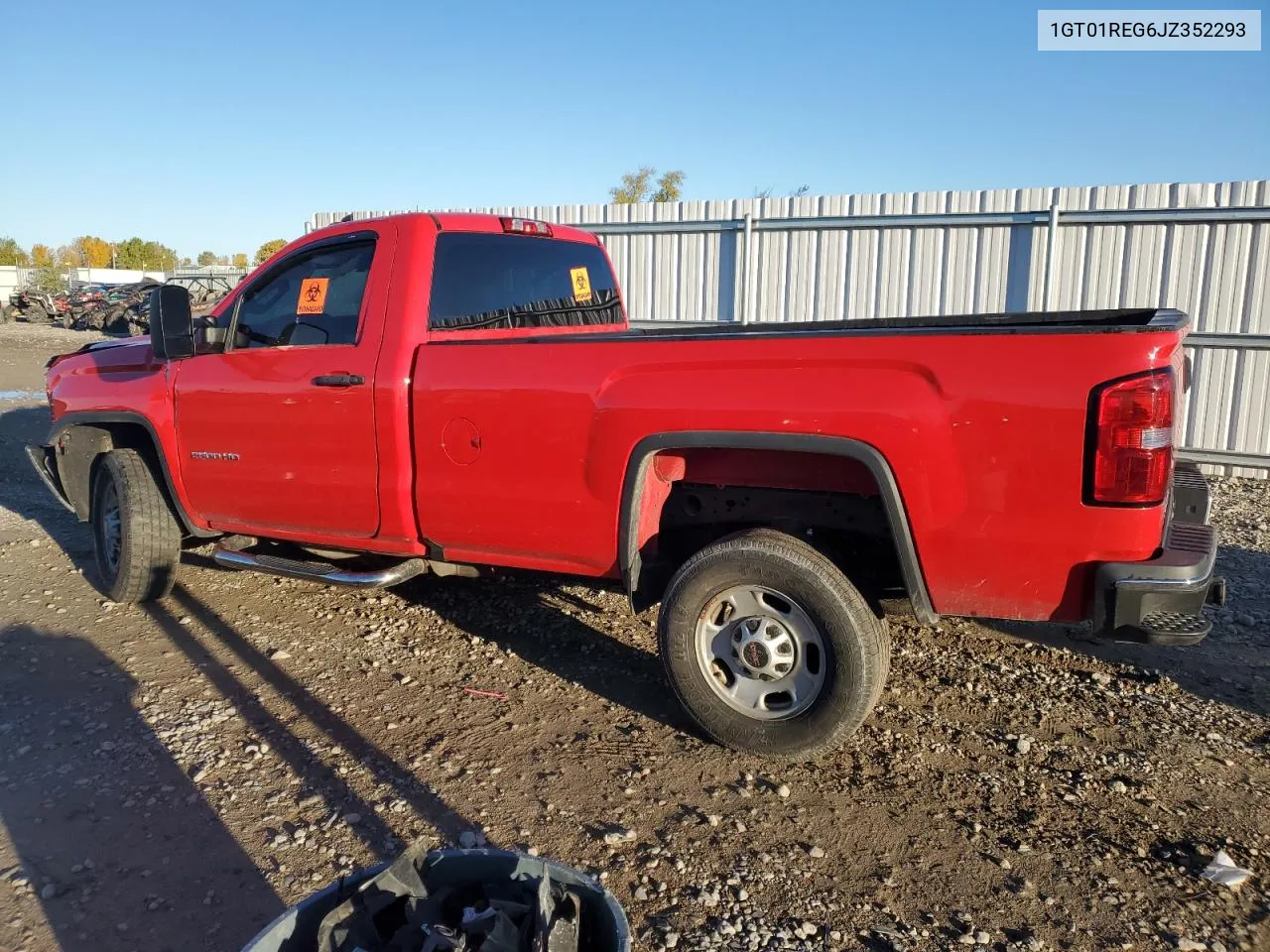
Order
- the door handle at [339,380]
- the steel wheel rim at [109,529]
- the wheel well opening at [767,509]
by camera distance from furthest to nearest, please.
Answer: the steel wheel rim at [109,529] < the door handle at [339,380] < the wheel well opening at [767,509]

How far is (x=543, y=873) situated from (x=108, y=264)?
11612 centimetres

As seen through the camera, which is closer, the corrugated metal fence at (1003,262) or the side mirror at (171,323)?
the side mirror at (171,323)

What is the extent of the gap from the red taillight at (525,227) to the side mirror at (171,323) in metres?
1.63

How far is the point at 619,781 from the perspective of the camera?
3.38 meters

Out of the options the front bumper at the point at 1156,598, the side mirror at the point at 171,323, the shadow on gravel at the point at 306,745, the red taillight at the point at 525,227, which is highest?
the red taillight at the point at 525,227

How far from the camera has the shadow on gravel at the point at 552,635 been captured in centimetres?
415

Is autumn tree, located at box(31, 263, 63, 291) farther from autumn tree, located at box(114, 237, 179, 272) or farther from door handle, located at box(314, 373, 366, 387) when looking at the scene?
door handle, located at box(314, 373, 366, 387)

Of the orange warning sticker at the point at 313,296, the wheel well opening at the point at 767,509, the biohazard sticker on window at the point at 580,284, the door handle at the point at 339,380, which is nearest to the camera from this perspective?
the wheel well opening at the point at 767,509

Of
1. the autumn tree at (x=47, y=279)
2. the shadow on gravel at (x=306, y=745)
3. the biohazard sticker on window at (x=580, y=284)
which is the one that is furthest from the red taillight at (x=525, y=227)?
the autumn tree at (x=47, y=279)

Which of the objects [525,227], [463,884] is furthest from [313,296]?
[463,884]

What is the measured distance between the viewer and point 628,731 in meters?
3.78

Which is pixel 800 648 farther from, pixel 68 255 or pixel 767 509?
pixel 68 255

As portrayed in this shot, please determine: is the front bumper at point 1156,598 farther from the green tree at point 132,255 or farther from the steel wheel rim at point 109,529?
the green tree at point 132,255

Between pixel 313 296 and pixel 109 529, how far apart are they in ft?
6.79
